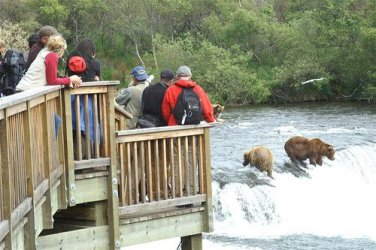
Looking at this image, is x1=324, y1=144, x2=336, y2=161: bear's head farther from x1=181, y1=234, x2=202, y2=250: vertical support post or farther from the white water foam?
x1=181, y1=234, x2=202, y2=250: vertical support post

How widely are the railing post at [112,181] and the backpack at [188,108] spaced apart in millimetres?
1024

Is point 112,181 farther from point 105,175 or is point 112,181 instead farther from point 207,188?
point 207,188

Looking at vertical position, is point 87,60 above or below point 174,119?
above

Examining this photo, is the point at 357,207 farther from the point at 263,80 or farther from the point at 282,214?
the point at 263,80

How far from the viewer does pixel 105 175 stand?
976 cm

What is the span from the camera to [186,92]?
1055cm

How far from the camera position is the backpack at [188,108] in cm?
1049

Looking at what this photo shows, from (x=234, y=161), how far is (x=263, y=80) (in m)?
29.2

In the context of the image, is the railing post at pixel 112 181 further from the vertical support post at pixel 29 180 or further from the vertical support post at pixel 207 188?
the vertical support post at pixel 29 180

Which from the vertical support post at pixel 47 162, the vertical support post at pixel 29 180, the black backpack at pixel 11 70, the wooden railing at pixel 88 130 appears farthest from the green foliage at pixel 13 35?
the vertical support post at pixel 29 180

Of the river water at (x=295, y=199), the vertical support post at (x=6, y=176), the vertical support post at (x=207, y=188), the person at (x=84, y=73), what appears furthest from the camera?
the river water at (x=295, y=199)

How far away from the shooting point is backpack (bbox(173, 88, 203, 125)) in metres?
10.5

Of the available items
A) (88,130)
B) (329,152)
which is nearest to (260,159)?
(329,152)

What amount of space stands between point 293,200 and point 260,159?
157 centimetres
